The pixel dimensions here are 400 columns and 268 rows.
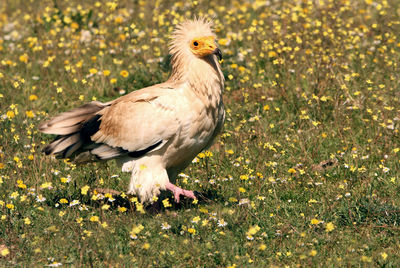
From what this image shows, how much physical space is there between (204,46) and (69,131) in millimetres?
1483

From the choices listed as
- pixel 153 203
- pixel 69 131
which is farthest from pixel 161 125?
pixel 69 131

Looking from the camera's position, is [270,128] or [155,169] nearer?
[155,169]

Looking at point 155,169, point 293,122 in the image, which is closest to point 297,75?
point 293,122

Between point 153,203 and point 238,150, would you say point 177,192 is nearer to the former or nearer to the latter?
point 153,203

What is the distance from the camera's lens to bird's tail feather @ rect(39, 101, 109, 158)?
6.34 meters

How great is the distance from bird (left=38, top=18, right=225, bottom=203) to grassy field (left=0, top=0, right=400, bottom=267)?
27 centimetres

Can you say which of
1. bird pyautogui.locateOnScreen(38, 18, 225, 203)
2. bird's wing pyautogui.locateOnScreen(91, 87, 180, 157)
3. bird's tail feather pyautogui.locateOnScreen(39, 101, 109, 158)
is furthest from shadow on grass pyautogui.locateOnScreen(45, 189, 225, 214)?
bird's wing pyautogui.locateOnScreen(91, 87, 180, 157)

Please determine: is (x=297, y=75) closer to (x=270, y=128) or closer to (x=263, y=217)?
(x=270, y=128)

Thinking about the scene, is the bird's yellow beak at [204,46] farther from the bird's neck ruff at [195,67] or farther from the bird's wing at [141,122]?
the bird's wing at [141,122]

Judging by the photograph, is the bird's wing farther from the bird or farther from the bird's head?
the bird's head

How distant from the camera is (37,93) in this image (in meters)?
8.80

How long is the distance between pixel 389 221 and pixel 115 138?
8.12 feet

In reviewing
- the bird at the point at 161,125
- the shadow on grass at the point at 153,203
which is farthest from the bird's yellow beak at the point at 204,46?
the shadow on grass at the point at 153,203

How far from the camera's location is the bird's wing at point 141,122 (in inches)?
233
